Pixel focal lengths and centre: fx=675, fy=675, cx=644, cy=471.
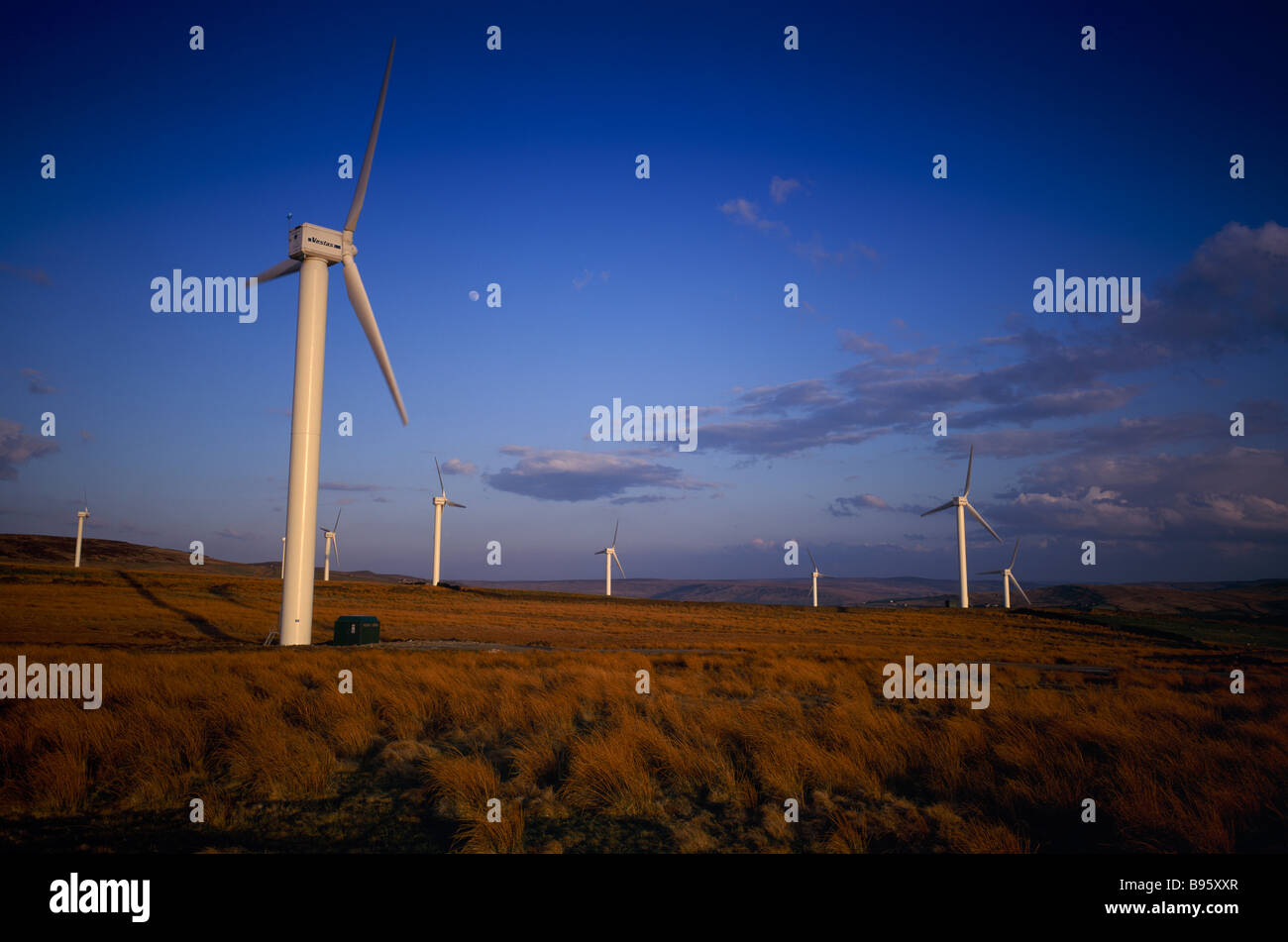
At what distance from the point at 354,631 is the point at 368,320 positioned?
1223cm

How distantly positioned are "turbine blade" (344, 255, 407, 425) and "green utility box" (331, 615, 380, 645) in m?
8.10

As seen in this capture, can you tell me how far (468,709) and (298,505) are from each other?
13.6 meters

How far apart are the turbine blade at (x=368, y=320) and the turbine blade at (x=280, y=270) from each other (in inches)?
66.8

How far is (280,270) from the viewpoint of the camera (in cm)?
2678

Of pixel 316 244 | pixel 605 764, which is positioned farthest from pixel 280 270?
pixel 605 764

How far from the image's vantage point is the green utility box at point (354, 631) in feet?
86.7
